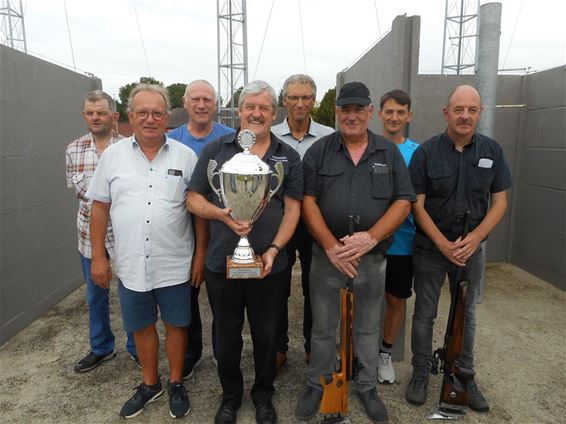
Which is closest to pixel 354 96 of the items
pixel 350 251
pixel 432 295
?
pixel 350 251

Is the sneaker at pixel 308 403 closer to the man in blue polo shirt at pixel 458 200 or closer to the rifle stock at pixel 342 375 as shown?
the rifle stock at pixel 342 375

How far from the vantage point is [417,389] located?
2.73m

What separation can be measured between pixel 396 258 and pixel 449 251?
42 cm

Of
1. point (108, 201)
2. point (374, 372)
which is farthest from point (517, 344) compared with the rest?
point (108, 201)

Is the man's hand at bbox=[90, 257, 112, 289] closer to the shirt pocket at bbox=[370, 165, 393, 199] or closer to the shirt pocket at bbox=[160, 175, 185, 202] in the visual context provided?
the shirt pocket at bbox=[160, 175, 185, 202]

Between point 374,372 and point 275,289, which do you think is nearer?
point 275,289

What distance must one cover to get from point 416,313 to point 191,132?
1974mm

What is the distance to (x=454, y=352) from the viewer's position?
2.55 metres

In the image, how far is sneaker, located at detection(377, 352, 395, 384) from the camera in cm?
294

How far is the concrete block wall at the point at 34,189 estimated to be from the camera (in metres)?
3.58

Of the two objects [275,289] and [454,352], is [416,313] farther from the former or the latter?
[275,289]

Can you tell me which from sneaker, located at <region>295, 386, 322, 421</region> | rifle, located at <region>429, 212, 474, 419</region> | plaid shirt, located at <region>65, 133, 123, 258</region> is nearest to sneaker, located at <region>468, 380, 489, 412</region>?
rifle, located at <region>429, 212, 474, 419</region>

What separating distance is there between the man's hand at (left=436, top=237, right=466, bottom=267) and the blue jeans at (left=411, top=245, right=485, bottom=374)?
11 cm

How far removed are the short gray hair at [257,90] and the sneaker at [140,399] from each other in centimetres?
183
